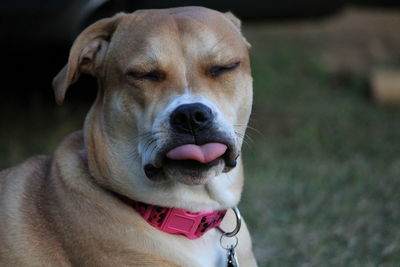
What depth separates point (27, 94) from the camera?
788 centimetres

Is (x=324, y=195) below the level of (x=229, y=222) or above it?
below

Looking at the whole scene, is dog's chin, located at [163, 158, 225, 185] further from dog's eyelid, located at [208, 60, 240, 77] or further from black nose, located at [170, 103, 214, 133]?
dog's eyelid, located at [208, 60, 240, 77]

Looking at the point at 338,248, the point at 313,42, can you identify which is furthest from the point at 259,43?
the point at 338,248

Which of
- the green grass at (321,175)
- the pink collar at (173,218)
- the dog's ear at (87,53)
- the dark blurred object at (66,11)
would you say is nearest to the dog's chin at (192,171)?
the pink collar at (173,218)

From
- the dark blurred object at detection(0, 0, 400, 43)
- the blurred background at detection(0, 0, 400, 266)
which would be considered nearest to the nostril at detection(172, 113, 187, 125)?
the blurred background at detection(0, 0, 400, 266)

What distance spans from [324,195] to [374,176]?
53 centimetres

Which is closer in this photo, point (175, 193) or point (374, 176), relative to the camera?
point (175, 193)

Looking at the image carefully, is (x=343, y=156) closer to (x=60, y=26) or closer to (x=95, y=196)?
(x=60, y=26)

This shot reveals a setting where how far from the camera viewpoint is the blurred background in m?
Result: 4.88

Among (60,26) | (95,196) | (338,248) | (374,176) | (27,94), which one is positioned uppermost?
(95,196)

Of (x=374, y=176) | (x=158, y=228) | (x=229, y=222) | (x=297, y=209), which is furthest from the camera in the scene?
(x=374, y=176)

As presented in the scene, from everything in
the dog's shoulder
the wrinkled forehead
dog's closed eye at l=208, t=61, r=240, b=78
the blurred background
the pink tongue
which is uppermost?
the wrinkled forehead

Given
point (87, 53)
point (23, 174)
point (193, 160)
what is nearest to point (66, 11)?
point (87, 53)

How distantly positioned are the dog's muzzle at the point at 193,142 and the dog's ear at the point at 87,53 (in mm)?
631
